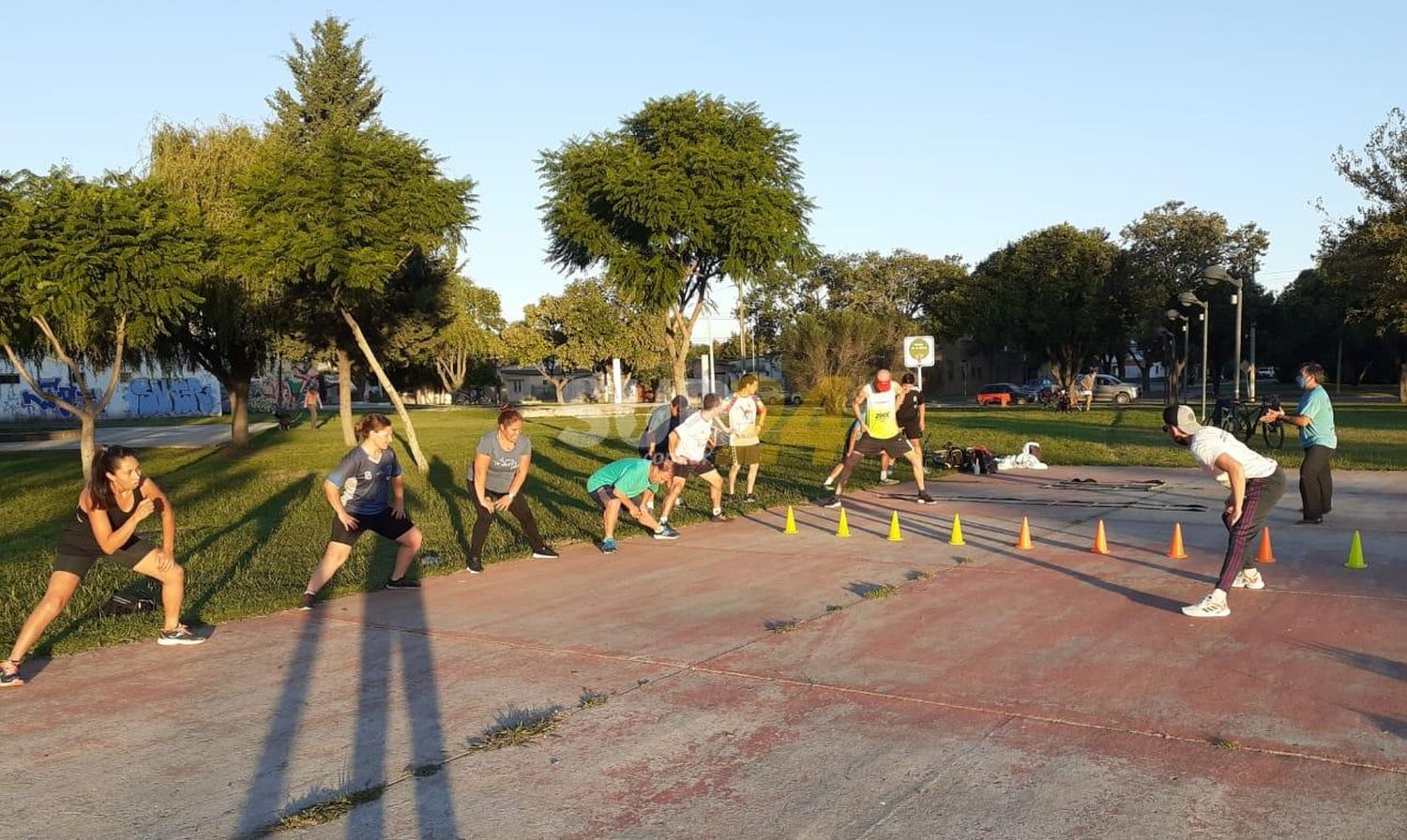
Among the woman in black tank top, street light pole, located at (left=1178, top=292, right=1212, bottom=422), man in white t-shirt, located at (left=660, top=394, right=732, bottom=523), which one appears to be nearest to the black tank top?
the woman in black tank top

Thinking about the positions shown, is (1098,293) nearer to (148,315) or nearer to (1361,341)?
(1361,341)

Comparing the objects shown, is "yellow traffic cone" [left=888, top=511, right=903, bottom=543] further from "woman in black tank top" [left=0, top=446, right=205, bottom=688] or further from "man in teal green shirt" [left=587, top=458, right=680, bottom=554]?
"woman in black tank top" [left=0, top=446, right=205, bottom=688]

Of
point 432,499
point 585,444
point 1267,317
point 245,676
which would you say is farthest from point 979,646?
point 1267,317

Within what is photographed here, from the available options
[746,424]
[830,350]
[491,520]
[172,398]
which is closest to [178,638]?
[491,520]

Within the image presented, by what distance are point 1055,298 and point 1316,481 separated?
2083 inches

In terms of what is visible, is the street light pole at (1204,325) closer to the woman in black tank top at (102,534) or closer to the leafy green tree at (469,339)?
the woman in black tank top at (102,534)

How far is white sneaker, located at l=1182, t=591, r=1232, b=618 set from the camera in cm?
726

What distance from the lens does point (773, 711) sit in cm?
552

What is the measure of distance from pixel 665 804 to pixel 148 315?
61.2ft

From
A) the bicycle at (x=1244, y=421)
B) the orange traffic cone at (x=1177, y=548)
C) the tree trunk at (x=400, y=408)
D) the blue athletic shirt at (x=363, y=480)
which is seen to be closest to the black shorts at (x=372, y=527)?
the blue athletic shirt at (x=363, y=480)

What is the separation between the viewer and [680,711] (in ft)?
18.2

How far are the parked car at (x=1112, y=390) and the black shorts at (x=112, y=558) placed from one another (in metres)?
54.8

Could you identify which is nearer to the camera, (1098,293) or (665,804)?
(665,804)

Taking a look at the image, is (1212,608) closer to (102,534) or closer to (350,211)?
(102,534)
